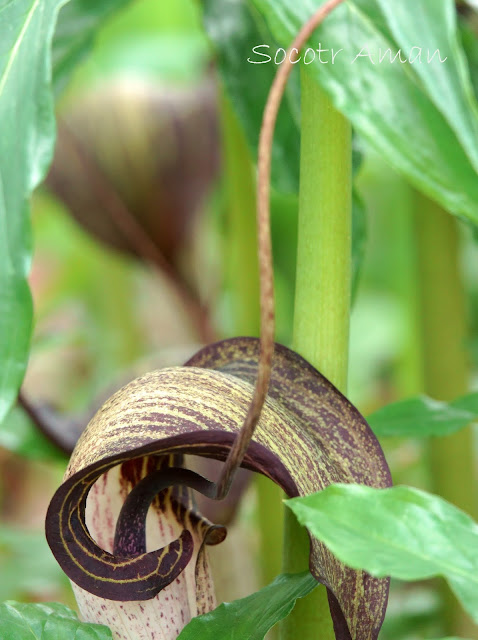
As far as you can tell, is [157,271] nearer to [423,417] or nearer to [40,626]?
[423,417]

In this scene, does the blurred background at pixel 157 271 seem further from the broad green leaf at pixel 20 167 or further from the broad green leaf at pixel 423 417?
the broad green leaf at pixel 20 167

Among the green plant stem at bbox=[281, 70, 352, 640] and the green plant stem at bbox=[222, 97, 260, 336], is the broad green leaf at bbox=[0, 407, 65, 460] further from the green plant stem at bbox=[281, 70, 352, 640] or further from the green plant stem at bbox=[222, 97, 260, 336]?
the green plant stem at bbox=[281, 70, 352, 640]

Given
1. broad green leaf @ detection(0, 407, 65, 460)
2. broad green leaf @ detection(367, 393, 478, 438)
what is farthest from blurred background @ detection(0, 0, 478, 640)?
broad green leaf @ detection(367, 393, 478, 438)

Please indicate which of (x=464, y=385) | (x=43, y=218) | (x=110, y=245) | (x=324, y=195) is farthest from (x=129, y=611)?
(x=43, y=218)

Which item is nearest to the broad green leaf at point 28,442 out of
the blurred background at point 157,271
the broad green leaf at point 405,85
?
the blurred background at point 157,271

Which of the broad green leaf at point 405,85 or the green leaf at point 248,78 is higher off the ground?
the green leaf at point 248,78

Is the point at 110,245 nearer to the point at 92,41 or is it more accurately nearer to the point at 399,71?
the point at 92,41
